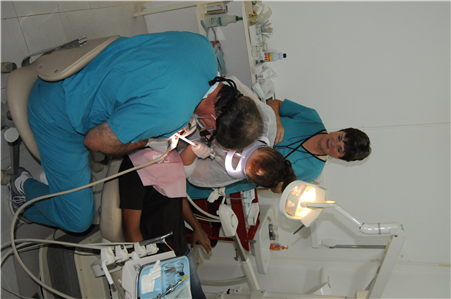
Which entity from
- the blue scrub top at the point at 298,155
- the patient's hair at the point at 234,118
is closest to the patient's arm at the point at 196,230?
the blue scrub top at the point at 298,155

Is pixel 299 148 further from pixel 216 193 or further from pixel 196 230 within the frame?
pixel 196 230

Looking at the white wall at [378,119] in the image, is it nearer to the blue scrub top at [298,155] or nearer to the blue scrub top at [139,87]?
the blue scrub top at [298,155]

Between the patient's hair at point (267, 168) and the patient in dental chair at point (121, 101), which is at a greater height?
the patient in dental chair at point (121, 101)

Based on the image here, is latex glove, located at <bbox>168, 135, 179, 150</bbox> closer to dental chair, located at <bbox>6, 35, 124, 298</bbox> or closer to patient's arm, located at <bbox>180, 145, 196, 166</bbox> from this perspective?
patient's arm, located at <bbox>180, 145, 196, 166</bbox>

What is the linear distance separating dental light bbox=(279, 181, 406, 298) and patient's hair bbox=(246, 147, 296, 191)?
294 millimetres

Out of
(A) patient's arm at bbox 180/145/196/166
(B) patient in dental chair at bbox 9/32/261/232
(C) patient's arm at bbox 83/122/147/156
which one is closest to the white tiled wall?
(B) patient in dental chair at bbox 9/32/261/232

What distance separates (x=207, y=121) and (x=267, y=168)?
400 millimetres

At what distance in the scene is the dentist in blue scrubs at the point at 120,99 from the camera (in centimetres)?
127

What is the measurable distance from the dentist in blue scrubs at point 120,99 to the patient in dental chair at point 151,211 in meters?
0.28

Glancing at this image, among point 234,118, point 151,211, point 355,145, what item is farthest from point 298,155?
point 151,211

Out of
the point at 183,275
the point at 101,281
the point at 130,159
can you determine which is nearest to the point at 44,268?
the point at 101,281

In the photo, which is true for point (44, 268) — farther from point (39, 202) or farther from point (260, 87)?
point (260, 87)

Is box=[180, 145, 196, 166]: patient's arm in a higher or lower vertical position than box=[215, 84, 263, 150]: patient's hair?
lower

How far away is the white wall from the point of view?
2564 millimetres
